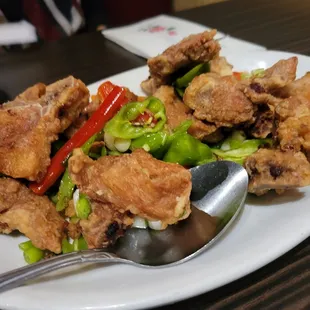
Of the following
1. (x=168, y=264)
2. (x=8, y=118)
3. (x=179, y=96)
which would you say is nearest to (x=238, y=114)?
(x=179, y=96)

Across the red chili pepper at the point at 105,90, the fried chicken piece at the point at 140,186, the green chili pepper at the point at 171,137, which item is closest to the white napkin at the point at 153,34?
the red chili pepper at the point at 105,90

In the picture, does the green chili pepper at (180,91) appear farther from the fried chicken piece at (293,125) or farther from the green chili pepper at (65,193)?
the green chili pepper at (65,193)

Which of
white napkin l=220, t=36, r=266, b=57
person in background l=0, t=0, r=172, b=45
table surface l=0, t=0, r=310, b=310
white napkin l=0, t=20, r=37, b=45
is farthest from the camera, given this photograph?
person in background l=0, t=0, r=172, b=45

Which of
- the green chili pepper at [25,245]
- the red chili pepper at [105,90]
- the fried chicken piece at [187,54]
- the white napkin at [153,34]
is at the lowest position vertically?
the white napkin at [153,34]

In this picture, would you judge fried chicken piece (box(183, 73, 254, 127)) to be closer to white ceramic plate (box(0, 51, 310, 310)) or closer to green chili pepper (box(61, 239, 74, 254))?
white ceramic plate (box(0, 51, 310, 310))

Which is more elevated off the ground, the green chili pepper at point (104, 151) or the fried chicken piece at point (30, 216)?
the green chili pepper at point (104, 151)

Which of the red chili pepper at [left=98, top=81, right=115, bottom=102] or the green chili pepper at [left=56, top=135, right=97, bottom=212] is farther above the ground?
the red chili pepper at [left=98, top=81, right=115, bottom=102]

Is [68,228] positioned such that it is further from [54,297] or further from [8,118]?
[8,118]

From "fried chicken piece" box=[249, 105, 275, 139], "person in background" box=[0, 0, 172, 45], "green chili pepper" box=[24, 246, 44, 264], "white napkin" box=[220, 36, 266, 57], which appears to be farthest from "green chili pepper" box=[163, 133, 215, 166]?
"person in background" box=[0, 0, 172, 45]
